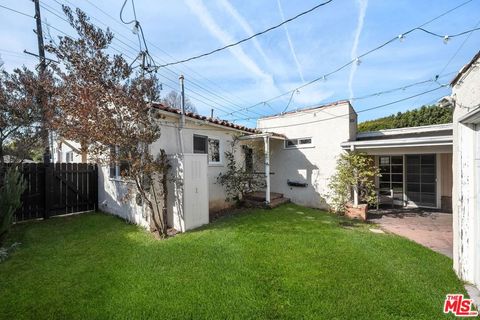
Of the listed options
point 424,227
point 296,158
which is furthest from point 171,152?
point 424,227

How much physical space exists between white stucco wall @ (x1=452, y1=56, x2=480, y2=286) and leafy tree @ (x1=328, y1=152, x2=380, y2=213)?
4716 mm

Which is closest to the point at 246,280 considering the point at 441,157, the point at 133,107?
the point at 133,107

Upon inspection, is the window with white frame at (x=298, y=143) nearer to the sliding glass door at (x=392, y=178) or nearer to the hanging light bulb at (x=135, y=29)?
the sliding glass door at (x=392, y=178)

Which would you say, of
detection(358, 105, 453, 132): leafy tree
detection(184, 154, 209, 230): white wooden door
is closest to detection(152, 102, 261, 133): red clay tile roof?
detection(184, 154, 209, 230): white wooden door

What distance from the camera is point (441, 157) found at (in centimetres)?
1010

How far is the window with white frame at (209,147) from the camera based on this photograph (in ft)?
28.9

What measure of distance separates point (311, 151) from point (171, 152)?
6.53 m

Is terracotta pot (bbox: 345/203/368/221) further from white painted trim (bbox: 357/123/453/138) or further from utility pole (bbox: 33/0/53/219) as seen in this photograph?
utility pole (bbox: 33/0/53/219)

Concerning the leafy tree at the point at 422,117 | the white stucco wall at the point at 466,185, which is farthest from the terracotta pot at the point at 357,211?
the leafy tree at the point at 422,117

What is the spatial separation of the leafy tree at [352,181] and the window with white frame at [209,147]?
4.80 metres

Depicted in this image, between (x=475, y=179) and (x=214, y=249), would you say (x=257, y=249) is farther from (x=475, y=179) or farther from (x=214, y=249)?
(x=475, y=179)

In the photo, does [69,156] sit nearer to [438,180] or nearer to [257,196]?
[257,196]

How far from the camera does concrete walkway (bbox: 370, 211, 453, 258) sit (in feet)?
18.8

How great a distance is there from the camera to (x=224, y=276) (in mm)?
4004
